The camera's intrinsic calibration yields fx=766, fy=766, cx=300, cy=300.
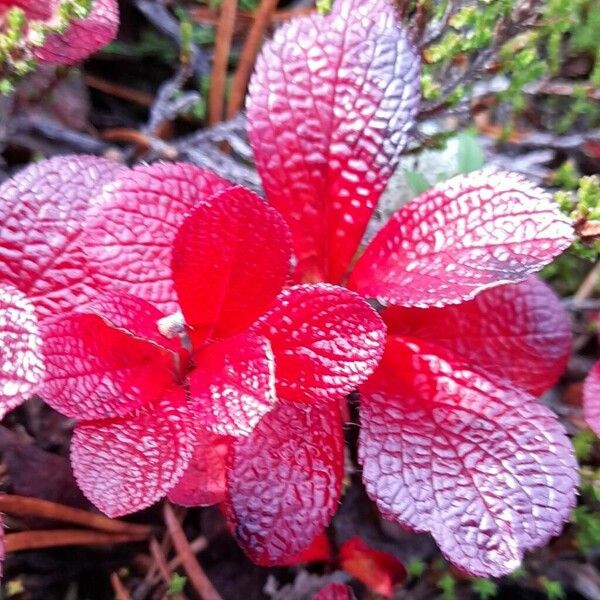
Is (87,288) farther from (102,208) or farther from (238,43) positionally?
(238,43)

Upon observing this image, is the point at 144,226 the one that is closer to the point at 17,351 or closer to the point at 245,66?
the point at 17,351

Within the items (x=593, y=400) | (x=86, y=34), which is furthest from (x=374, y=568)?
(x=86, y=34)

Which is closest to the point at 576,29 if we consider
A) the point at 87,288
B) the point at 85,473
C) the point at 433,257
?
the point at 433,257

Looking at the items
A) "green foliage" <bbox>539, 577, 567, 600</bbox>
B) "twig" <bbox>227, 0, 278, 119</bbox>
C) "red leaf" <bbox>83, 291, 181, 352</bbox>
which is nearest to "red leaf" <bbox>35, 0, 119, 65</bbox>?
"red leaf" <bbox>83, 291, 181, 352</bbox>

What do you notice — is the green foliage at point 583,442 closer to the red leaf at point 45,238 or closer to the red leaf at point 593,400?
the red leaf at point 593,400

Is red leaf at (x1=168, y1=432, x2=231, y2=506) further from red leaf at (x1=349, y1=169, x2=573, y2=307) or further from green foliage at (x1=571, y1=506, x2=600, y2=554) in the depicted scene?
green foliage at (x1=571, y1=506, x2=600, y2=554)

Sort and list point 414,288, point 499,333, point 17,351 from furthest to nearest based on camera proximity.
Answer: point 499,333
point 414,288
point 17,351
